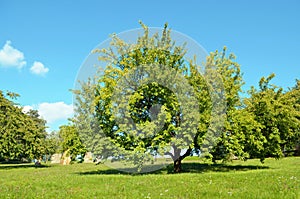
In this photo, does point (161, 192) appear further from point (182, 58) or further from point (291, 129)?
point (291, 129)

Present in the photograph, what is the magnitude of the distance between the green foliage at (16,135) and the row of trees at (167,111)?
1969cm

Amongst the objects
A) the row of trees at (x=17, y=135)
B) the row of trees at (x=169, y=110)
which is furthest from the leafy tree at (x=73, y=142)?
the row of trees at (x=17, y=135)

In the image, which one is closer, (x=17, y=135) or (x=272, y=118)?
(x=272, y=118)

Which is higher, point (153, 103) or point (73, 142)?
point (153, 103)

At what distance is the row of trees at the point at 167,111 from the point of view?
23078 millimetres

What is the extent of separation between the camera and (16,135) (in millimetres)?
42938

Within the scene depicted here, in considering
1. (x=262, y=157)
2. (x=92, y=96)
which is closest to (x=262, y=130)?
(x=262, y=157)

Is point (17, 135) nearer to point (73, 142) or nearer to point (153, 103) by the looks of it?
point (73, 142)

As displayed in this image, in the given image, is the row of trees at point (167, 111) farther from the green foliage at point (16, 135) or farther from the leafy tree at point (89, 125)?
the green foliage at point (16, 135)

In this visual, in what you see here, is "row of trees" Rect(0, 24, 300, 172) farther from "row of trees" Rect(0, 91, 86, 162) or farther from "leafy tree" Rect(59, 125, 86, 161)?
"row of trees" Rect(0, 91, 86, 162)

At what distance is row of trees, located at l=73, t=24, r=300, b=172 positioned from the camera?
75.7 feet

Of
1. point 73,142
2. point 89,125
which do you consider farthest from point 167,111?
point 73,142

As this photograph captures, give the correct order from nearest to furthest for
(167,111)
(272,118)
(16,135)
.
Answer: (167,111), (272,118), (16,135)

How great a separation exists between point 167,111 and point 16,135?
93.2ft
